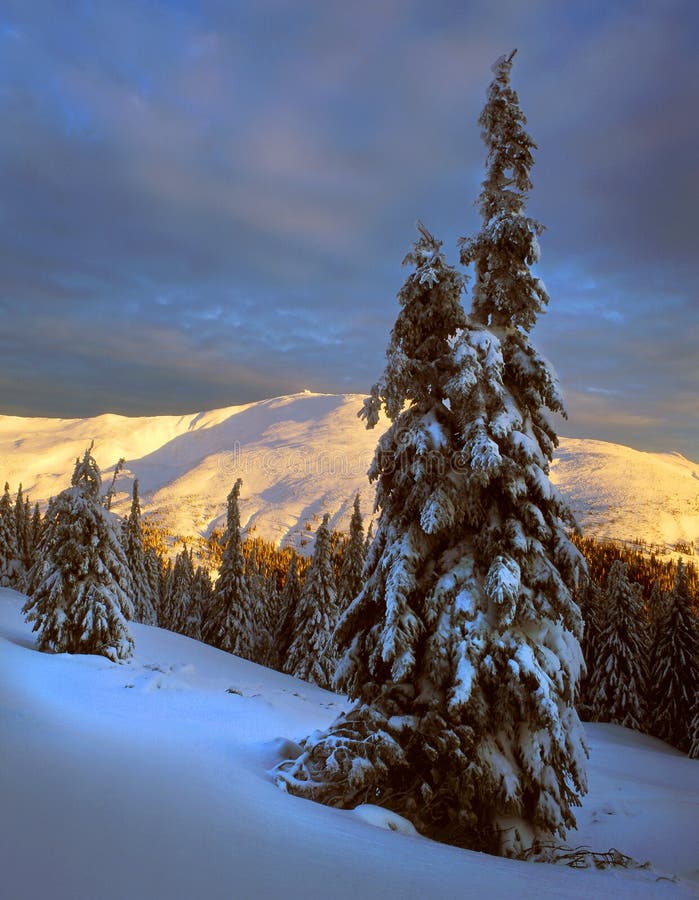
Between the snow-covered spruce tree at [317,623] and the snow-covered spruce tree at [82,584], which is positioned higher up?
the snow-covered spruce tree at [82,584]

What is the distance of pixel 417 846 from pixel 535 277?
9.25 m

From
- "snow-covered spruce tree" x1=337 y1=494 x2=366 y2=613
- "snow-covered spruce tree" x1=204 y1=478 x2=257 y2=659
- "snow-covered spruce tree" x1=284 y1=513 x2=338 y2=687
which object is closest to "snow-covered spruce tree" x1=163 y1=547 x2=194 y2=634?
"snow-covered spruce tree" x1=204 y1=478 x2=257 y2=659

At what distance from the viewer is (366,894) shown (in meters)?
3.42

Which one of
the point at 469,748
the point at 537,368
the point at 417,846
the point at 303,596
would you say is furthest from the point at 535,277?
the point at 303,596

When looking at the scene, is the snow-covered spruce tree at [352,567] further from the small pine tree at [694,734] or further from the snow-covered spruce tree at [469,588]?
the snow-covered spruce tree at [469,588]

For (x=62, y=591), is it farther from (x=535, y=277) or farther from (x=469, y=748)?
(x=535, y=277)

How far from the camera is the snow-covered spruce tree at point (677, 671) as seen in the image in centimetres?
3428

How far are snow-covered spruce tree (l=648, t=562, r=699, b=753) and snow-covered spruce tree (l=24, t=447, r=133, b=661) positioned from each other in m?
34.9

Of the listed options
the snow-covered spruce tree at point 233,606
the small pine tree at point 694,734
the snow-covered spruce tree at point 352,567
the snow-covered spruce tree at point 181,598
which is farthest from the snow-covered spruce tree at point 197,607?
the small pine tree at point 694,734

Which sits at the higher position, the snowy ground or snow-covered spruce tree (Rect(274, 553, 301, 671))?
the snowy ground

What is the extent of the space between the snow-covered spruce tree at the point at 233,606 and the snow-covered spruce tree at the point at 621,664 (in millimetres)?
25836

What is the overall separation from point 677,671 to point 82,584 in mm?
37429

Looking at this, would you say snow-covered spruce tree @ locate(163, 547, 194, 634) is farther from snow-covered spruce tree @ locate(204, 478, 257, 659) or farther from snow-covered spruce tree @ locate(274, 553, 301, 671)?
snow-covered spruce tree @ locate(274, 553, 301, 671)

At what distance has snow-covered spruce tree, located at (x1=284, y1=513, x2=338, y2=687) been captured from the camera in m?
36.5
